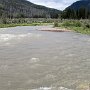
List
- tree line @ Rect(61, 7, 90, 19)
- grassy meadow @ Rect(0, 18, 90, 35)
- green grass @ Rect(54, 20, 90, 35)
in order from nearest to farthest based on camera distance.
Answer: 1. green grass @ Rect(54, 20, 90, 35)
2. grassy meadow @ Rect(0, 18, 90, 35)
3. tree line @ Rect(61, 7, 90, 19)

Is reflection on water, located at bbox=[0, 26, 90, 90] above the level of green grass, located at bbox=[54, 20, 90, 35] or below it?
above

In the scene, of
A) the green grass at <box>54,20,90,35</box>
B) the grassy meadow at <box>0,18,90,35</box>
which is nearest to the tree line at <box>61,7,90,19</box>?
the grassy meadow at <box>0,18,90,35</box>

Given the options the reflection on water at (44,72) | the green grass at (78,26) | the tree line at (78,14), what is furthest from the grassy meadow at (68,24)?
the tree line at (78,14)

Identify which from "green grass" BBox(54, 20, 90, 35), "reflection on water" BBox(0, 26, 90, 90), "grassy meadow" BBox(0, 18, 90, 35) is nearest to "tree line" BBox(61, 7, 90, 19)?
"grassy meadow" BBox(0, 18, 90, 35)

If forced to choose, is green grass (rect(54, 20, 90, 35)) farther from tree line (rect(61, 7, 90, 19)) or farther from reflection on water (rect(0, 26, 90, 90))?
tree line (rect(61, 7, 90, 19))

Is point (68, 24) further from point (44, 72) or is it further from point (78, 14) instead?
point (78, 14)

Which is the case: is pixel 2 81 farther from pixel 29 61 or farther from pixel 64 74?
pixel 29 61

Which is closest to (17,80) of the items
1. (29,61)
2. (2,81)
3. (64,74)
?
(2,81)

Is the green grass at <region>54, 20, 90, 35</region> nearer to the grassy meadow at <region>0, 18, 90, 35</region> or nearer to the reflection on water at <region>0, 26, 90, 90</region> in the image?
the grassy meadow at <region>0, 18, 90, 35</region>

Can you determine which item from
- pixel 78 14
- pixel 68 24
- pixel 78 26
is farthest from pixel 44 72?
pixel 78 14

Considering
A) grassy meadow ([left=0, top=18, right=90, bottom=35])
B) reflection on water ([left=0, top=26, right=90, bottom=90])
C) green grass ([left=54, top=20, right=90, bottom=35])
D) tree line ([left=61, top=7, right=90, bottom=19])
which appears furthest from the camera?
tree line ([left=61, top=7, right=90, bottom=19])

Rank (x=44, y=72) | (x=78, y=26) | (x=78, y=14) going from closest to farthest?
(x=44, y=72)
(x=78, y=26)
(x=78, y=14)

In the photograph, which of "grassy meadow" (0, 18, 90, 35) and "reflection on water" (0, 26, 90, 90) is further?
"grassy meadow" (0, 18, 90, 35)

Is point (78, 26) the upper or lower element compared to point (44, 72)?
Result: lower
